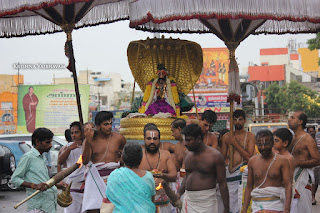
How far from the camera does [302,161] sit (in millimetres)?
Answer: 7621

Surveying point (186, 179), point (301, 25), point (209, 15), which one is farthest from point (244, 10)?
point (301, 25)

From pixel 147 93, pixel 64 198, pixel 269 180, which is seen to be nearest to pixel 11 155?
pixel 147 93

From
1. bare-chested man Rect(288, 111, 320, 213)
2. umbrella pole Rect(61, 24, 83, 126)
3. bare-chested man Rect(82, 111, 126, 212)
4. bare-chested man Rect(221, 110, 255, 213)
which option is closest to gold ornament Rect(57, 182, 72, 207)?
bare-chested man Rect(82, 111, 126, 212)

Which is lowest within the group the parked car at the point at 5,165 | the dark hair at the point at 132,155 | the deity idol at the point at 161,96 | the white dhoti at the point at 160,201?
the parked car at the point at 5,165

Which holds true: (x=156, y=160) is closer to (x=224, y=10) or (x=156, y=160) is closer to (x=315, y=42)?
(x=224, y=10)

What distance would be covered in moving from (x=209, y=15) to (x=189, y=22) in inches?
161

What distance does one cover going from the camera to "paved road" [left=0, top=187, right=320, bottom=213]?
1231 centimetres

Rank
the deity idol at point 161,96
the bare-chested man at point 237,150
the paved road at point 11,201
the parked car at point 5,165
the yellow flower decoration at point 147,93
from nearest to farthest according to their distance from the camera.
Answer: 1. the bare-chested man at point 237,150
2. the deity idol at point 161,96
3. the yellow flower decoration at point 147,93
4. the paved road at point 11,201
5. the parked car at point 5,165

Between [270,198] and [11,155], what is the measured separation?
1119 cm

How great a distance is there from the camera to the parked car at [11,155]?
50.5ft

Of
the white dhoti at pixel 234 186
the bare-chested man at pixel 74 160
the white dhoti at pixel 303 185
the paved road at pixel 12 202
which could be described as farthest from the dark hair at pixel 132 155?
the paved road at pixel 12 202

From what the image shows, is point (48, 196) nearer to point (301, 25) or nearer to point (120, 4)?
point (120, 4)

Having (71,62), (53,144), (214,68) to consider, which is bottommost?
(53,144)

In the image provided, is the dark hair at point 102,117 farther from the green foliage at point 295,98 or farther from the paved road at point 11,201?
the green foliage at point 295,98
